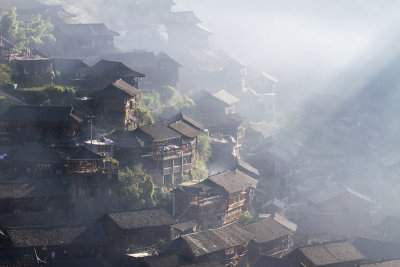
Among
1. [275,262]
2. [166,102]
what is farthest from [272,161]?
[275,262]

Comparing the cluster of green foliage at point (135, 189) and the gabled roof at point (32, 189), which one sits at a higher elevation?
the gabled roof at point (32, 189)

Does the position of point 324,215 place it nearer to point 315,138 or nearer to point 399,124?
point 315,138

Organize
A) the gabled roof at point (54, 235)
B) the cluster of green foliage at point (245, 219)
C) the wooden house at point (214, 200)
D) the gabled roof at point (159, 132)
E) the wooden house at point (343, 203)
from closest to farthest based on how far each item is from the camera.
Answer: the gabled roof at point (54, 235)
the wooden house at point (214, 200)
the gabled roof at point (159, 132)
the cluster of green foliage at point (245, 219)
the wooden house at point (343, 203)

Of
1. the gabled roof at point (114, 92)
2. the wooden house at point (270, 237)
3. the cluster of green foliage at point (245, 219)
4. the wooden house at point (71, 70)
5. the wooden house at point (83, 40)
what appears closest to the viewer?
the wooden house at point (270, 237)

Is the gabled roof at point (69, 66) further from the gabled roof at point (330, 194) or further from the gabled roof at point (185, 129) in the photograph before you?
the gabled roof at point (330, 194)

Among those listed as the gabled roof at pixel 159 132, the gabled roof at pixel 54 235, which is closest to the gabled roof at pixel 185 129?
the gabled roof at pixel 159 132

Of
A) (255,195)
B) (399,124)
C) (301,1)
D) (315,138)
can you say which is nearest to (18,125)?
(255,195)
